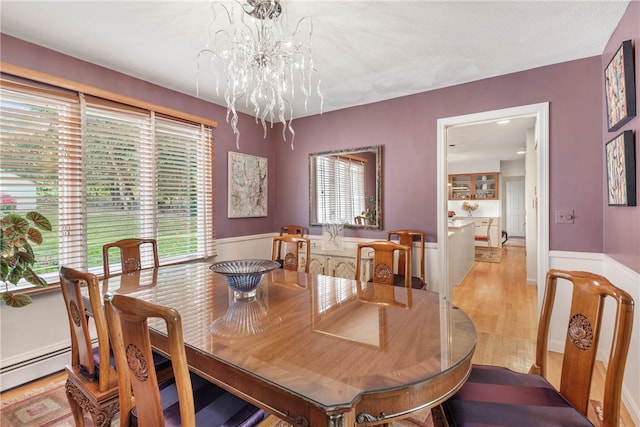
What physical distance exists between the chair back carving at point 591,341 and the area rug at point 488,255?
6179mm

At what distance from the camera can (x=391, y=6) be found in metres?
1.88

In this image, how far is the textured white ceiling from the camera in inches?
74.7

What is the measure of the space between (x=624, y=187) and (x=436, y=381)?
1933 millimetres

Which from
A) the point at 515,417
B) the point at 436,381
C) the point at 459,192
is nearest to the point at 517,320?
the point at 515,417

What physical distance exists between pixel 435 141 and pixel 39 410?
380 centimetres

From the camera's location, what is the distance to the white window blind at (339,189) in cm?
376

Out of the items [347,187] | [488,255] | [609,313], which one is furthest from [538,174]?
[488,255]

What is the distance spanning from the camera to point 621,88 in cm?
191

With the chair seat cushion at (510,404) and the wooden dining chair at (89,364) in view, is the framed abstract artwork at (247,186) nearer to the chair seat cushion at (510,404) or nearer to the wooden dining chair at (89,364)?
the wooden dining chair at (89,364)

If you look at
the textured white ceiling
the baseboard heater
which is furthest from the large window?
the baseboard heater

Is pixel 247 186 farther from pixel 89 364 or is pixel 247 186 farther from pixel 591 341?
pixel 591 341

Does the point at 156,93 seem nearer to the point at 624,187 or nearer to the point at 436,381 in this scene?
the point at 436,381

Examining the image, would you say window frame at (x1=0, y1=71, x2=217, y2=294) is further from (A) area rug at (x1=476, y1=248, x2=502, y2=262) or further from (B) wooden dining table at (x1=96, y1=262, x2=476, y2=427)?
(A) area rug at (x1=476, y1=248, x2=502, y2=262)

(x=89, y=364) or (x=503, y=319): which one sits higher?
(x=89, y=364)
